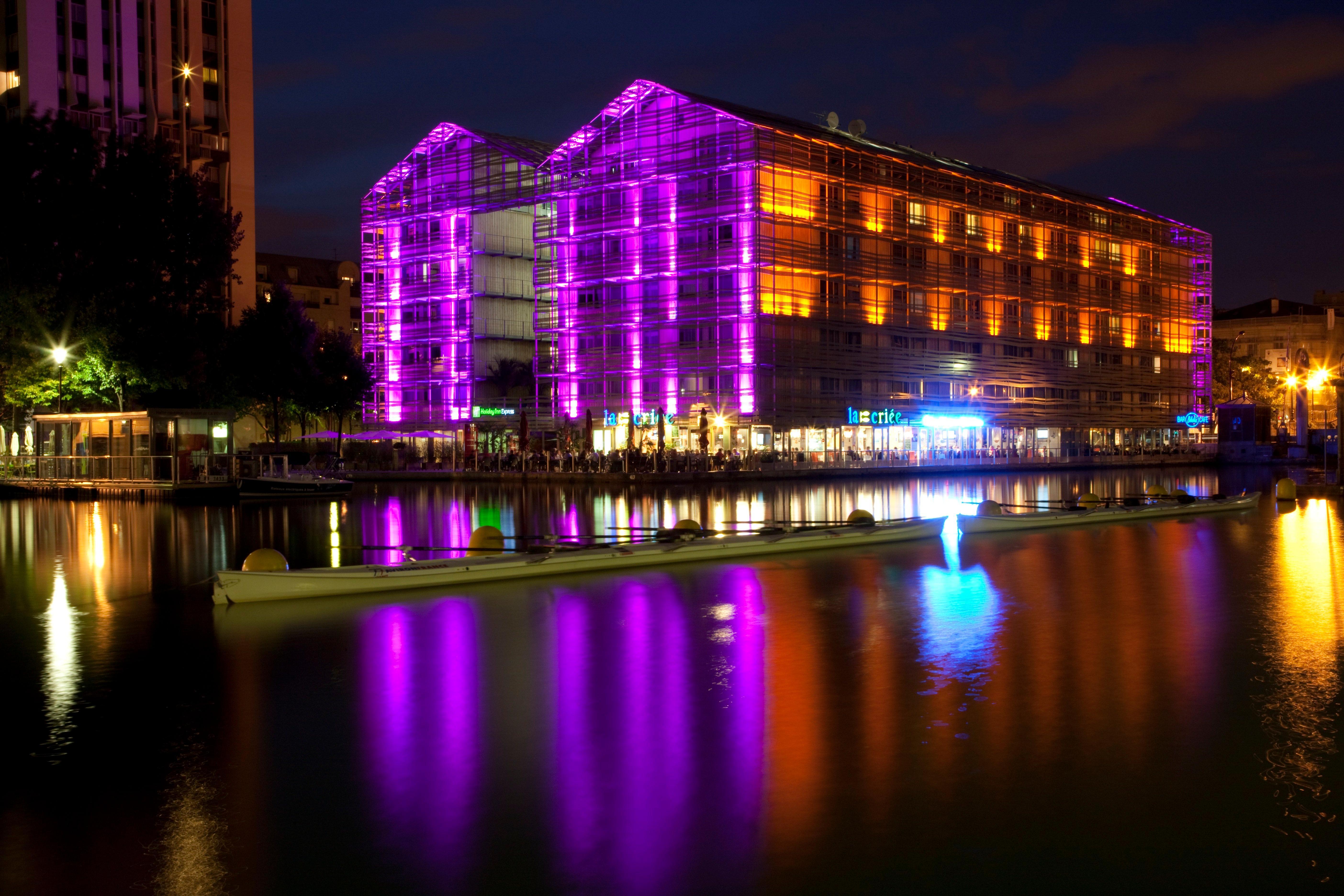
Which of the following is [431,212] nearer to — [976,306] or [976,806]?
[976,306]

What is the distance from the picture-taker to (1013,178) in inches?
3797

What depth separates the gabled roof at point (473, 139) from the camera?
86.9m

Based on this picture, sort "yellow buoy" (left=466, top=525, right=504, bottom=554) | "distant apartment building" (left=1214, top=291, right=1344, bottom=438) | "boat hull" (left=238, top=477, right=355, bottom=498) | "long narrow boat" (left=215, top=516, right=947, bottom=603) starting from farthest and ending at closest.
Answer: "distant apartment building" (left=1214, top=291, right=1344, bottom=438), "boat hull" (left=238, top=477, right=355, bottom=498), "yellow buoy" (left=466, top=525, right=504, bottom=554), "long narrow boat" (left=215, top=516, right=947, bottom=603)

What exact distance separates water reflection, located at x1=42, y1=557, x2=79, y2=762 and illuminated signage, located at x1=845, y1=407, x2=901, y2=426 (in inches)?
2403

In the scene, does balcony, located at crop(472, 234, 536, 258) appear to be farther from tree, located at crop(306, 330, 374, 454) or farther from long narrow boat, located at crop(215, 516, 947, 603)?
long narrow boat, located at crop(215, 516, 947, 603)

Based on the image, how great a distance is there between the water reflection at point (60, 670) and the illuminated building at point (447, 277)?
7267 centimetres

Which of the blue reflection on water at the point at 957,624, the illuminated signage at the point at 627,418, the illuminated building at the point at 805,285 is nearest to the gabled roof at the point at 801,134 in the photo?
the illuminated building at the point at 805,285

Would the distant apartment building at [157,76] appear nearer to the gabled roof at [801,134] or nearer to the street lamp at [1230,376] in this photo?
the gabled roof at [801,134]

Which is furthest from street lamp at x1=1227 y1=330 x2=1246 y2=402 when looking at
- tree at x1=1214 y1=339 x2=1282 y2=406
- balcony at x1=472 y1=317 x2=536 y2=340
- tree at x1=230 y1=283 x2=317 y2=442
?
tree at x1=230 y1=283 x2=317 y2=442

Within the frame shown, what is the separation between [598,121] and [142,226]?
3315 centimetres

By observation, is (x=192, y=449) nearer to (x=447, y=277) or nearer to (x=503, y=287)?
(x=447, y=277)

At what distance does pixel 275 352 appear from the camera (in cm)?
7112

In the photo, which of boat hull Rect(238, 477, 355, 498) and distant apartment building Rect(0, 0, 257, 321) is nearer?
boat hull Rect(238, 477, 355, 498)

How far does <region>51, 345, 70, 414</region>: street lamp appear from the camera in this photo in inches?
1944
